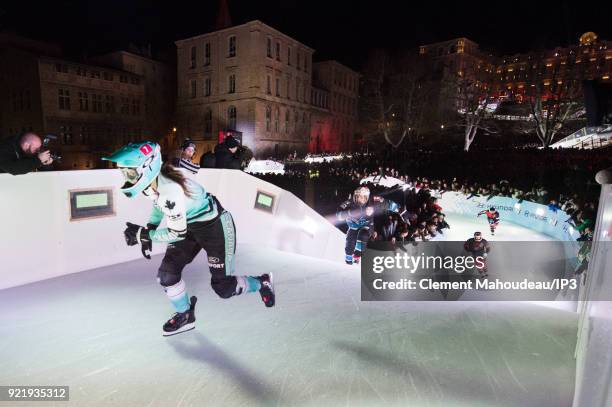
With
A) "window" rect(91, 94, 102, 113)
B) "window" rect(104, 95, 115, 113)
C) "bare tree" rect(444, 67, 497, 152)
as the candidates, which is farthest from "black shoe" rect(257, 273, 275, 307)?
"window" rect(104, 95, 115, 113)

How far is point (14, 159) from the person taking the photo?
4.41 m

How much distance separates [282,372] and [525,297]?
3581mm

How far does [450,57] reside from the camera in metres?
45.3

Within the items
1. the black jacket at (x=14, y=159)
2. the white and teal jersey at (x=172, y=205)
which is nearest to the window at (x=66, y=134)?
the black jacket at (x=14, y=159)

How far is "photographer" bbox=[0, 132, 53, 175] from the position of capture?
4.36 meters

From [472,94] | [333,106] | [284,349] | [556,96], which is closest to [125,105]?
[333,106]

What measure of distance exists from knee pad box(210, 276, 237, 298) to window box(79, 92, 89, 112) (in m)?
33.9

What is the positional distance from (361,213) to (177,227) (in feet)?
10.3

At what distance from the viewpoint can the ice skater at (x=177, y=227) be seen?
9.95 feet

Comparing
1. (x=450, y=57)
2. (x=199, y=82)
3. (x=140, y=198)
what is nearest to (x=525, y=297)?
(x=140, y=198)

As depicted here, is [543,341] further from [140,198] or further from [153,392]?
[140,198]

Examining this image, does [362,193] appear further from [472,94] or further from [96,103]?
[96,103]

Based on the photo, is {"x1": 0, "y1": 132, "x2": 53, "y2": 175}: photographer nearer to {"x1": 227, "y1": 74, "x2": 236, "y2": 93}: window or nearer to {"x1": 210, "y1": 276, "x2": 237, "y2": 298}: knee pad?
{"x1": 210, "y1": 276, "x2": 237, "y2": 298}: knee pad

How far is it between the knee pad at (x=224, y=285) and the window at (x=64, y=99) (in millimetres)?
33447
